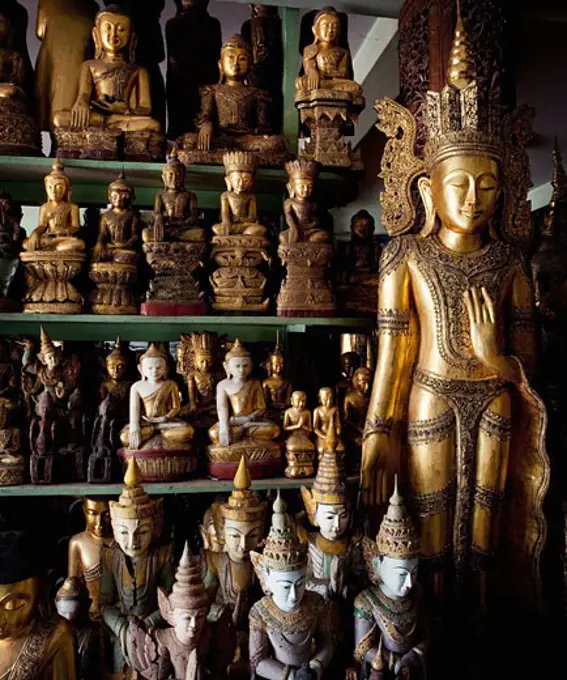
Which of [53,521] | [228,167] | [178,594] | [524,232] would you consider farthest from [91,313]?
[524,232]

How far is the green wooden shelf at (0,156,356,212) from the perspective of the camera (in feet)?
10.8

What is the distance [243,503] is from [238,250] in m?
1.25

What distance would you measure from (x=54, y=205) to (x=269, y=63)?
160 cm

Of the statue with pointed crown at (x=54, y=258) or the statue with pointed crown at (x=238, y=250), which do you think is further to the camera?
the statue with pointed crown at (x=238, y=250)

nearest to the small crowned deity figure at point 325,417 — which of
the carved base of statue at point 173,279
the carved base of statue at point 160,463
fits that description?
the carved base of statue at point 160,463

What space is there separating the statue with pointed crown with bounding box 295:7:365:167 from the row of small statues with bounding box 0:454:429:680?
5.02 feet

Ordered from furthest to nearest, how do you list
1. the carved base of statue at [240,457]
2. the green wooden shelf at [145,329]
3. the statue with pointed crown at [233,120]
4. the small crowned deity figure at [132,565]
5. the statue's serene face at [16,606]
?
the green wooden shelf at [145,329], the statue with pointed crown at [233,120], the carved base of statue at [240,457], the small crowned deity figure at [132,565], the statue's serene face at [16,606]

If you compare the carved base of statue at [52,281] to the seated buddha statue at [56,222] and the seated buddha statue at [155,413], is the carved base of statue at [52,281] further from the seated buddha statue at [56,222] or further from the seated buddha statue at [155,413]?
the seated buddha statue at [155,413]

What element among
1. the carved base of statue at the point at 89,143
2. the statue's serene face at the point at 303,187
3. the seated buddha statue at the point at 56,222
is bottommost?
the seated buddha statue at the point at 56,222

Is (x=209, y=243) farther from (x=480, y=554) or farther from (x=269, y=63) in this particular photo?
A: (x=480, y=554)

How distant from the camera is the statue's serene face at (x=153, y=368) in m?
3.14

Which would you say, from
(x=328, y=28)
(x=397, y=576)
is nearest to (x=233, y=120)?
(x=328, y=28)

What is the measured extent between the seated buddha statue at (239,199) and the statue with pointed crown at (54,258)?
0.73m

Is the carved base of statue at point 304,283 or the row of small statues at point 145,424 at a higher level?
the carved base of statue at point 304,283
